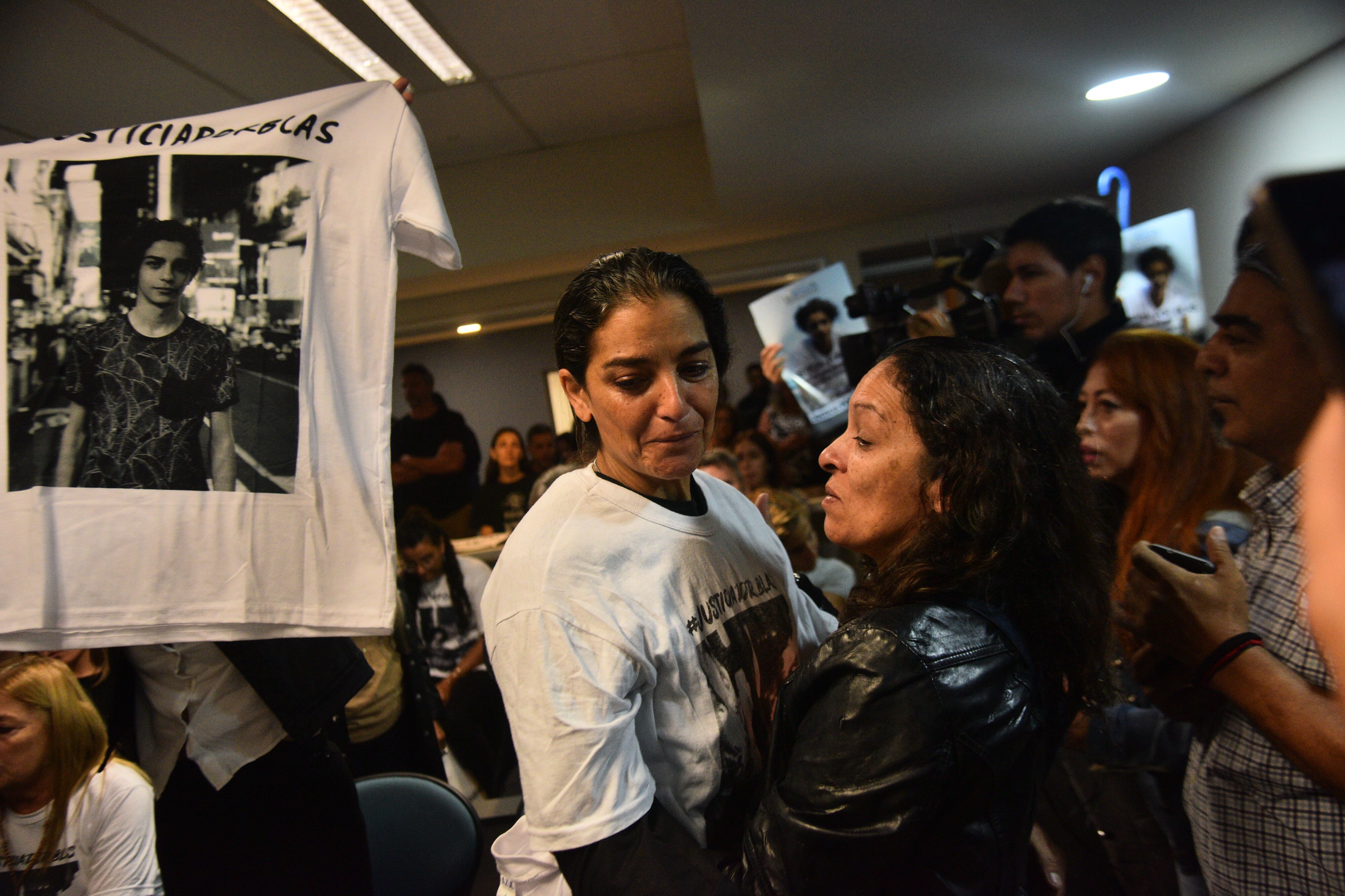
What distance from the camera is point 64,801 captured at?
1.66 m

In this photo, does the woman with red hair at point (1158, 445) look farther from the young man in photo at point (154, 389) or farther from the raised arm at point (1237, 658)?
the young man in photo at point (154, 389)

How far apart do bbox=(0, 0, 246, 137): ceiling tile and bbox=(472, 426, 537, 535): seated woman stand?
2.41 meters

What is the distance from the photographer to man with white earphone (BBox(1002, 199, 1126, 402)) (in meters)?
2.30

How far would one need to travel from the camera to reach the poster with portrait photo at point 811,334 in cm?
286

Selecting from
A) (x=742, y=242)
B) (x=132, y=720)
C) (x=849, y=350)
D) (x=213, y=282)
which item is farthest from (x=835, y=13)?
(x=742, y=242)

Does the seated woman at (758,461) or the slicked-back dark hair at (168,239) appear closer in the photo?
the slicked-back dark hair at (168,239)

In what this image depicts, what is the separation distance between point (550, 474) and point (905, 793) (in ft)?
7.21

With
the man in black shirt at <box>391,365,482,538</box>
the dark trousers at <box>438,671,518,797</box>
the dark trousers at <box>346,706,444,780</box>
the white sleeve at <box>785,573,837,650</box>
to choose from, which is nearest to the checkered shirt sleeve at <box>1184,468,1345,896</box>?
the white sleeve at <box>785,573,837,650</box>

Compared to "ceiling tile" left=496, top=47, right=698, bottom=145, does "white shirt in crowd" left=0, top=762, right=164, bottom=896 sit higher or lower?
lower

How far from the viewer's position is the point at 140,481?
1.23 meters

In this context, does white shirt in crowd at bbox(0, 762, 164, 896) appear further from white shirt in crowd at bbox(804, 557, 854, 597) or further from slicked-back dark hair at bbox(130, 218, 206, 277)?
white shirt in crowd at bbox(804, 557, 854, 597)

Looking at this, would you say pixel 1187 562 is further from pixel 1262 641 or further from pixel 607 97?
pixel 607 97

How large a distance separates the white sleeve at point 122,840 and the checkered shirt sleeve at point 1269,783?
1.95m

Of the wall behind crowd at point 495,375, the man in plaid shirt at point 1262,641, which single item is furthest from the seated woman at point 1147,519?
the wall behind crowd at point 495,375
